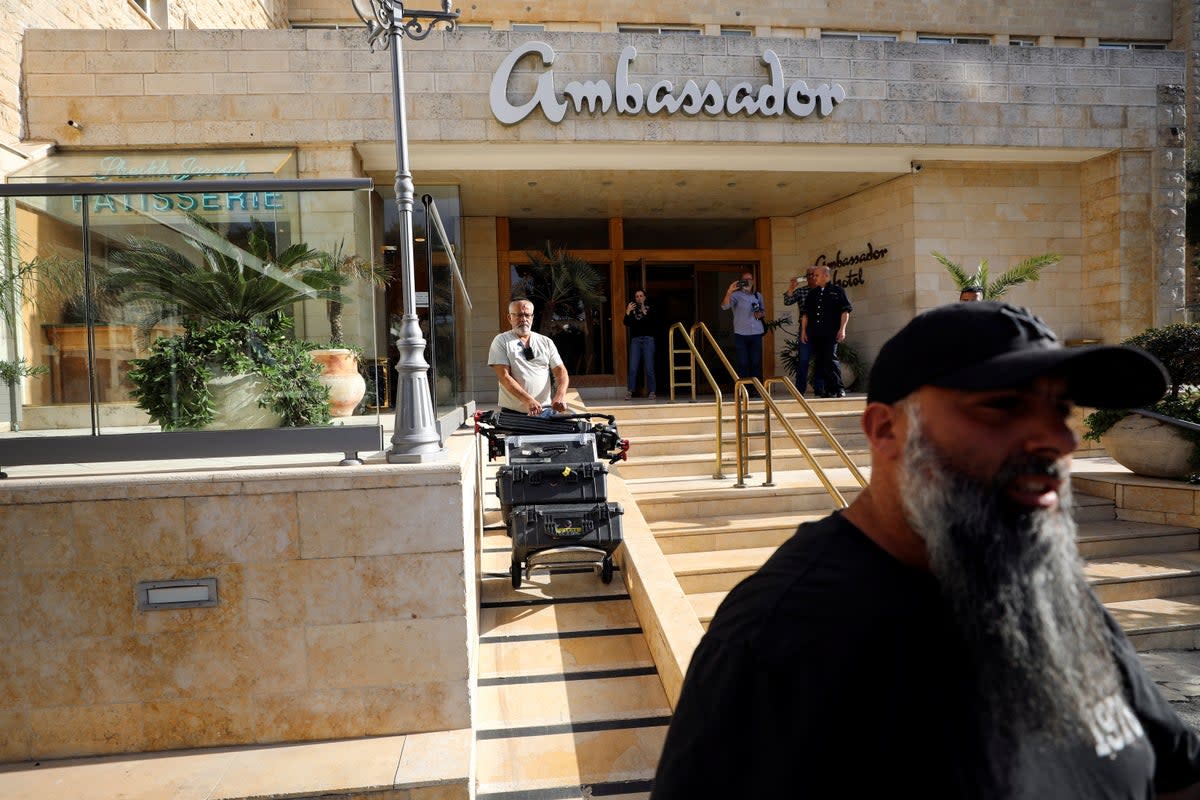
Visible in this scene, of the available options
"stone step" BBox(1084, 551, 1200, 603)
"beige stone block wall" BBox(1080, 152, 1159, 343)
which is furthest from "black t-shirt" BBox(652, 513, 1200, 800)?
"beige stone block wall" BBox(1080, 152, 1159, 343)

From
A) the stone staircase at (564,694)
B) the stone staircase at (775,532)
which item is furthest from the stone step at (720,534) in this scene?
the stone staircase at (564,694)

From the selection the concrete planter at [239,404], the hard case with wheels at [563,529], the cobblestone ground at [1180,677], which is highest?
the concrete planter at [239,404]

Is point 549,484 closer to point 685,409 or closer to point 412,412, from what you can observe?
point 412,412

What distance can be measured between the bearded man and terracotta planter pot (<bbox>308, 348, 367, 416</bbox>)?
3373 millimetres

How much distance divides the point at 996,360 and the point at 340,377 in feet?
12.0

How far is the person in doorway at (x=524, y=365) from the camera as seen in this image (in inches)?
247

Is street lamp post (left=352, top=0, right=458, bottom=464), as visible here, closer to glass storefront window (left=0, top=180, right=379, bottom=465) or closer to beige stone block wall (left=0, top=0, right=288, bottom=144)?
glass storefront window (left=0, top=180, right=379, bottom=465)

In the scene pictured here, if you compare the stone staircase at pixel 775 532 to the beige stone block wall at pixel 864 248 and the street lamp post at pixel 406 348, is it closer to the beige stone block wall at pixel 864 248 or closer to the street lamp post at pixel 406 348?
the street lamp post at pixel 406 348

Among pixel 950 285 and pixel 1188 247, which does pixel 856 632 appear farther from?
pixel 1188 247

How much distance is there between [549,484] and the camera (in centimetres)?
506

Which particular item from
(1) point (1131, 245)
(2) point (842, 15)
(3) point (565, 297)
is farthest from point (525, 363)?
(2) point (842, 15)

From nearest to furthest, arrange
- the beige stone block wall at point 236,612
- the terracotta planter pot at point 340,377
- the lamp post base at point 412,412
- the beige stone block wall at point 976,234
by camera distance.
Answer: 1. the beige stone block wall at point 236,612
2. the lamp post base at point 412,412
3. the terracotta planter pot at point 340,377
4. the beige stone block wall at point 976,234

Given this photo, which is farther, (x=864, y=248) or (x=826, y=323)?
(x=864, y=248)

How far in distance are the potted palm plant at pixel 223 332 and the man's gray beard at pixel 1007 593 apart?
3586mm
